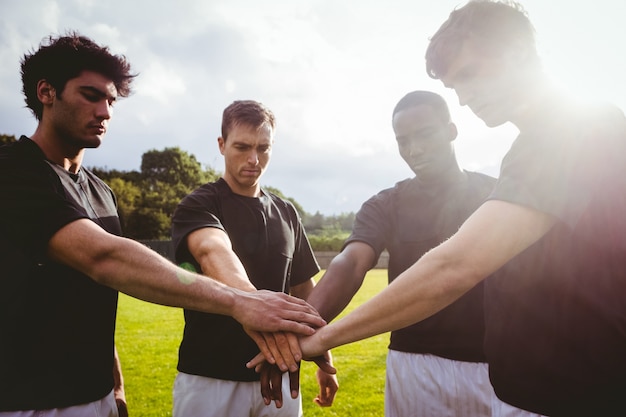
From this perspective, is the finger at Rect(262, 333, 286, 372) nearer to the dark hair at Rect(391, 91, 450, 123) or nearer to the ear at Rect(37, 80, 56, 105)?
the dark hair at Rect(391, 91, 450, 123)

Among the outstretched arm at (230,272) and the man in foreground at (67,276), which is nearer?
the man in foreground at (67,276)

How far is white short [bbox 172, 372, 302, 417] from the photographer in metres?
2.87

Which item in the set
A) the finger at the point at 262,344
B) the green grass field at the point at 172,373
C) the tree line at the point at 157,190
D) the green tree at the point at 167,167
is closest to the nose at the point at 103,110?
the finger at the point at 262,344

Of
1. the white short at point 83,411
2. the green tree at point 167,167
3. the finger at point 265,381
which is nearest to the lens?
the white short at point 83,411

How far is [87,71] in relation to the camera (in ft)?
9.11

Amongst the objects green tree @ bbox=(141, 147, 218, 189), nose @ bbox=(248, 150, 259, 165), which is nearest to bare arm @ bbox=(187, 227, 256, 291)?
nose @ bbox=(248, 150, 259, 165)

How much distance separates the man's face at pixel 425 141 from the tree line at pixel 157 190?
34678 millimetres

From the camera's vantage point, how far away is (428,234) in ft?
9.41

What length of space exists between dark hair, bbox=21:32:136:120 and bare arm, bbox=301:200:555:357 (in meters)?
2.24

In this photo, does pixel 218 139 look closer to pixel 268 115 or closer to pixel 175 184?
pixel 268 115

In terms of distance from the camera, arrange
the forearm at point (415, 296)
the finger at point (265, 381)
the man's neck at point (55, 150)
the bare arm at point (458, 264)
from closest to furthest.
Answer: the bare arm at point (458, 264)
the forearm at point (415, 296)
the man's neck at point (55, 150)
the finger at point (265, 381)

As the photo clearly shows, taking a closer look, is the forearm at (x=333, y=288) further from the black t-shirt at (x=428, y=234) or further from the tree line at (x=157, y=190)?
the tree line at (x=157, y=190)

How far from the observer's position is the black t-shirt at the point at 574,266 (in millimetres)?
1508

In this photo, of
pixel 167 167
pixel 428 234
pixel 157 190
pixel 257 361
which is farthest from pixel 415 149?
pixel 167 167
